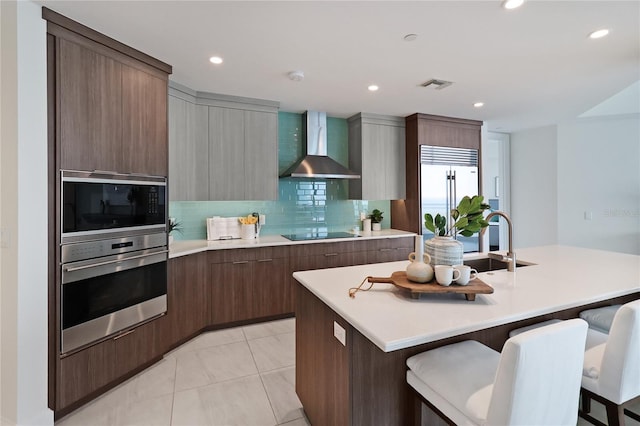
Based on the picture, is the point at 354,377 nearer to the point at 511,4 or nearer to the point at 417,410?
the point at 417,410

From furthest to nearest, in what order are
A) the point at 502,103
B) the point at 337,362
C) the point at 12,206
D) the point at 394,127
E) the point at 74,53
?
1. the point at 394,127
2. the point at 502,103
3. the point at 74,53
4. the point at 12,206
5. the point at 337,362

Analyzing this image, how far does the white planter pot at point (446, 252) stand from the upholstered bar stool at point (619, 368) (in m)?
0.65

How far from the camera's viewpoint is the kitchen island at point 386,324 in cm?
128

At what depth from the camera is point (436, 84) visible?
3.18 metres

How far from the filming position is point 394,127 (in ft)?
14.6

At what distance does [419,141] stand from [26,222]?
13.3 ft

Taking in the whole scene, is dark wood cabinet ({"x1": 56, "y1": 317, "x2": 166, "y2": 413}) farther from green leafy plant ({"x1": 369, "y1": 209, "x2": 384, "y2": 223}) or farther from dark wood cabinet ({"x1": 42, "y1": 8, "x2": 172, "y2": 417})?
green leafy plant ({"x1": 369, "y1": 209, "x2": 384, "y2": 223})

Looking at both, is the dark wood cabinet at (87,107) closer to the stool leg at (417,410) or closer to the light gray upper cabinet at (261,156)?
the light gray upper cabinet at (261,156)

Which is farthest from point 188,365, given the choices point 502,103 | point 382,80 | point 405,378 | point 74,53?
point 502,103

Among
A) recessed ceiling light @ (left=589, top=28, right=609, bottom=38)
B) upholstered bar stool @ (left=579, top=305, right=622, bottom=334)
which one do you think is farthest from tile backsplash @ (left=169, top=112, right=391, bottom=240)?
upholstered bar stool @ (left=579, top=305, right=622, bottom=334)

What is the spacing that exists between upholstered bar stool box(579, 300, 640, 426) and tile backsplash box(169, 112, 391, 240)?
3.24m

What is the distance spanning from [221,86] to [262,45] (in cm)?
102

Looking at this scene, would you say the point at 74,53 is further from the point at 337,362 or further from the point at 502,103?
the point at 502,103

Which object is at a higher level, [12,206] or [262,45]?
[262,45]
